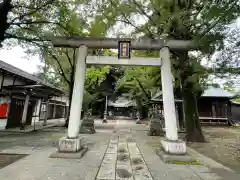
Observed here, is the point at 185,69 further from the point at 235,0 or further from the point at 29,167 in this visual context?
the point at 29,167

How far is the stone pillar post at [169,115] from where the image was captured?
602cm

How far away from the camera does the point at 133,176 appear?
14.4 feet

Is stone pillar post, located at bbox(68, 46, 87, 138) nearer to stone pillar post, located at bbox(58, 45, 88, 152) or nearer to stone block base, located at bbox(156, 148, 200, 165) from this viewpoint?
stone pillar post, located at bbox(58, 45, 88, 152)

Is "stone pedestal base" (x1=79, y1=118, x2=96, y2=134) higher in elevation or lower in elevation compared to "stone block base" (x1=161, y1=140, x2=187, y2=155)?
higher

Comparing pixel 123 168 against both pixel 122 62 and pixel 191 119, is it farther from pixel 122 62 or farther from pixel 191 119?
pixel 191 119

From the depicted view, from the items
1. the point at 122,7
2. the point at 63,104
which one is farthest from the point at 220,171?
the point at 63,104

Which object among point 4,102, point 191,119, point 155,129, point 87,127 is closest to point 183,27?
point 191,119

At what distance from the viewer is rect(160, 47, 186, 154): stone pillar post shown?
6.02 meters

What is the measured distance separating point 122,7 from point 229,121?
19.8 meters

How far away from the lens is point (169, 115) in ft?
20.9

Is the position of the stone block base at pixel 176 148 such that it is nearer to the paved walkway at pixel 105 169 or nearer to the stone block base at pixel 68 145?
the paved walkway at pixel 105 169

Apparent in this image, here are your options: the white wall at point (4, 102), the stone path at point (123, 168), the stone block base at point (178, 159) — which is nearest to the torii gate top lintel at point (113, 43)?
the stone block base at point (178, 159)

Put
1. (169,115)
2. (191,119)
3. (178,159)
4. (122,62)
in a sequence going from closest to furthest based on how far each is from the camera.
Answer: (178,159), (169,115), (122,62), (191,119)

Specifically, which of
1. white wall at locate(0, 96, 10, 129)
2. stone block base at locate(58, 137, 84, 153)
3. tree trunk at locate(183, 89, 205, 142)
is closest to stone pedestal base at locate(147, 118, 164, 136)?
tree trunk at locate(183, 89, 205, 142)
